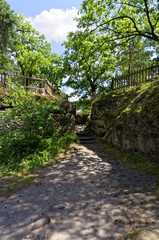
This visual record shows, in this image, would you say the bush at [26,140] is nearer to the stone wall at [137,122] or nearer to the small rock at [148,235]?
the stone wall at [137,122]

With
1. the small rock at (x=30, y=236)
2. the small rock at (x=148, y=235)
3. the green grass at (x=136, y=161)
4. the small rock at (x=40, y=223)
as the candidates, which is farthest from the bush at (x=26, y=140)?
the small rock at (x=148, y=235)

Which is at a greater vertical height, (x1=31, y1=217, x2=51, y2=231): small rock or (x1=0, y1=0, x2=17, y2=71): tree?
(x1=0, y1=0, x2=17, y2=71): tree

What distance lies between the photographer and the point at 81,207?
3.19 metres

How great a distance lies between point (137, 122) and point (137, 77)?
519 cm

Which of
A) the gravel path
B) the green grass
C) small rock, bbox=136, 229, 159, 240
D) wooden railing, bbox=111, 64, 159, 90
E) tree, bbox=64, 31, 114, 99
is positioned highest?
tree, bbox=64, 31, 114, 99

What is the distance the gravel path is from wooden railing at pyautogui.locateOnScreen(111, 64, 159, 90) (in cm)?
709

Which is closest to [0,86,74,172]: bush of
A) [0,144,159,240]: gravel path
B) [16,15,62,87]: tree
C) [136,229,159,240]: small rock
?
[0,144,159,240]: gravel path

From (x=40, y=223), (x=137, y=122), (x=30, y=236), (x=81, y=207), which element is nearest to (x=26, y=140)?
(x=81, y=207)

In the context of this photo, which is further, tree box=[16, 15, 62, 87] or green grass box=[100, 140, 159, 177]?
tree box=[16, 15, 62, 87]

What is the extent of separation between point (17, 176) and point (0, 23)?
11673mm

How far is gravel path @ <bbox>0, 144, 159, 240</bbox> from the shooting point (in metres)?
2.45

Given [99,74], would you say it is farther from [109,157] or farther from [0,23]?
[109,157]

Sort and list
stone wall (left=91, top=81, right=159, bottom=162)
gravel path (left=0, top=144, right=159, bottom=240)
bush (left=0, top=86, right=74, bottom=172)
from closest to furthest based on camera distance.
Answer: gravel path (left=0, top=144, right=159, bottom=240) → stone wall (left=91, top=81, right=159, bottom=162) → bush (left=0, top=86, right=74, bottom=172)

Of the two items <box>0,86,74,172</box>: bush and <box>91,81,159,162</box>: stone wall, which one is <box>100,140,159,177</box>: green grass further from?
<box>0,86,74,172</box>: bush
